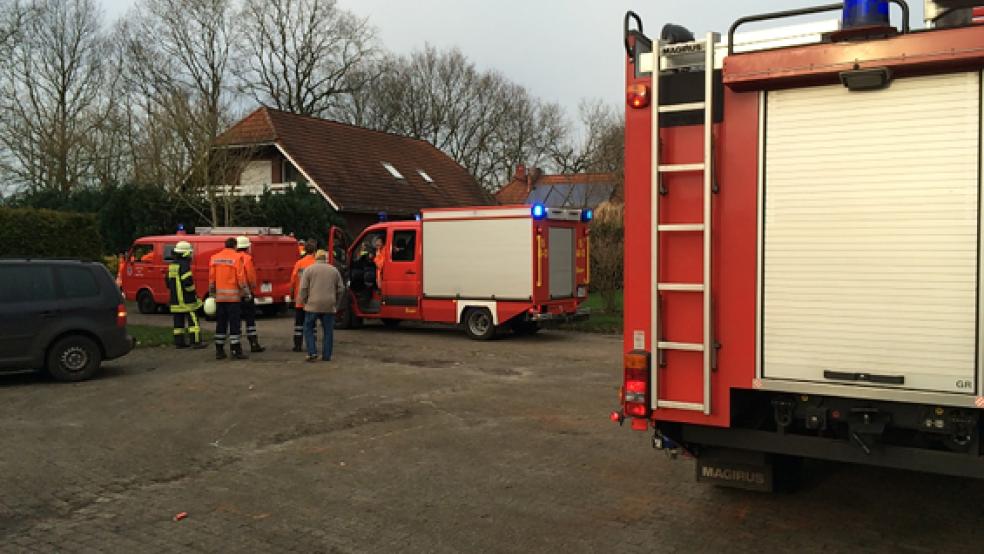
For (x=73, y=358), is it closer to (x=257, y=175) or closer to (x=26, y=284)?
(x=26, y=284)

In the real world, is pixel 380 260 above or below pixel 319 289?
above

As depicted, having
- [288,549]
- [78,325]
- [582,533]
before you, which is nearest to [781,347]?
[582,533]

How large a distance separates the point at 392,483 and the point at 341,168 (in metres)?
26.4

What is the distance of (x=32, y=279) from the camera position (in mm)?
9836

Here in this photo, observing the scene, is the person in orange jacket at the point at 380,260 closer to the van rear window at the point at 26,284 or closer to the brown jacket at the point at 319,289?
the brown jacket at the point at 319,289

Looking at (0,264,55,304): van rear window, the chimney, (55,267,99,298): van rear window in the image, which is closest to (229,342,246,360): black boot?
(55,267,99,298): van rear window

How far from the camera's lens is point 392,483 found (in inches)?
235

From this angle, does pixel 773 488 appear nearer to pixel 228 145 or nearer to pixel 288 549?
pixel 288 549

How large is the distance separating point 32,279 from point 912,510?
980cm

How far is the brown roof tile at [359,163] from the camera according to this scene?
29.6m

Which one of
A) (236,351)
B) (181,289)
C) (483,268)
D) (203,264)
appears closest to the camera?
(236,351)

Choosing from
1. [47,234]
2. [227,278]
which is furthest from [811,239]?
[47,234]

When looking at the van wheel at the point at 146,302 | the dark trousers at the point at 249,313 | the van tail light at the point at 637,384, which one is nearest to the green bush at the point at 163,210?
the van wheel at the point at 146,302

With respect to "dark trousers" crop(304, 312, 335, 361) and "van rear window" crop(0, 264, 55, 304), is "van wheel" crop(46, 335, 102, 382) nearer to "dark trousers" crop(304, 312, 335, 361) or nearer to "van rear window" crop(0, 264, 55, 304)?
"van rear window" crop(0, 264, 55, 304)
